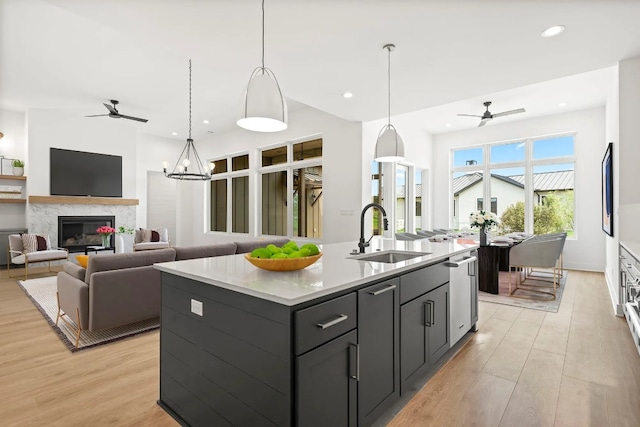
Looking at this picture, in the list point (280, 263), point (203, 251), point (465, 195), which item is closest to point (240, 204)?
point (203, 251)

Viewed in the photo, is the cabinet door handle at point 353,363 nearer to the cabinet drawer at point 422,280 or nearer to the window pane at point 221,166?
the cabinet drawer at point 422,280

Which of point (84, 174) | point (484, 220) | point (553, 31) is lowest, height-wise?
point (484, 220)

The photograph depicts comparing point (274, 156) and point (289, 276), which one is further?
point (274, 156)

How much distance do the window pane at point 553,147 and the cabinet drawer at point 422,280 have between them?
237 inches

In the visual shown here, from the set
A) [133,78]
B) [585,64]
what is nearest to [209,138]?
[133,78]

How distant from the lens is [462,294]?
2623 mm

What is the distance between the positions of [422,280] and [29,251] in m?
6.90

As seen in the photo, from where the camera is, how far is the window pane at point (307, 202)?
22.1ft

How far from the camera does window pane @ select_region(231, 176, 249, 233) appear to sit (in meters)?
8.30

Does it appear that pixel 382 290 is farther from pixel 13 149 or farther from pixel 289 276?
pixel 13 149

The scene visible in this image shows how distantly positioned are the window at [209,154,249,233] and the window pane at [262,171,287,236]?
67 centimetres

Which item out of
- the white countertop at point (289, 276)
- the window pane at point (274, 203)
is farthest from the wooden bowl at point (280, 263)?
the window pane at point (274, 203)

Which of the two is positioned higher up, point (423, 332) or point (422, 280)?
point (422, 280)

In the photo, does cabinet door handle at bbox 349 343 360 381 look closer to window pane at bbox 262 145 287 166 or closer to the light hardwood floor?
the light hardwood floor
